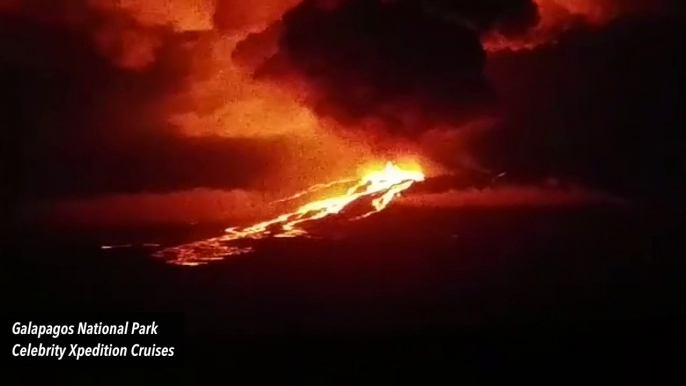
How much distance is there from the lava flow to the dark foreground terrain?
0.04 m

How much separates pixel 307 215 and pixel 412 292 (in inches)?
20.4

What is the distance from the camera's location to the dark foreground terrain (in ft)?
13.0

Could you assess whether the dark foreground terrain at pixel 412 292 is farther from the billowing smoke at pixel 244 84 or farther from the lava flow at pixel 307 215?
the billowing smoke at pixel 244 84

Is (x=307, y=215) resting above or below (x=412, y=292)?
above

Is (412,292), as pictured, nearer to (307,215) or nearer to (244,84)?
(307,215)

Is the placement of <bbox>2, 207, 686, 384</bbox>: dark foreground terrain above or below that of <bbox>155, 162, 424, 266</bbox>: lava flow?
below

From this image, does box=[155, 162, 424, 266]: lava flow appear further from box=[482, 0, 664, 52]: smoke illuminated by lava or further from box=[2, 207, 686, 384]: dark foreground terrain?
box=[482, 0, 664, 52]: smoke illuminated by lava

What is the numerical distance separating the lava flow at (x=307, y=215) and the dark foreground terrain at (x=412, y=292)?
4 centimetres

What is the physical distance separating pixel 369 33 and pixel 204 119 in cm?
75

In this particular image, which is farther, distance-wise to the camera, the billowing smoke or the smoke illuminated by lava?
the smoke illuminated by lava

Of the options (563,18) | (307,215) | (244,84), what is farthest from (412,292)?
(563,18)

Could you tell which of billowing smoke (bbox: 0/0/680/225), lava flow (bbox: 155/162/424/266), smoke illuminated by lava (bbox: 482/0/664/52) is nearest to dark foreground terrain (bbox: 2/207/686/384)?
lava flow (bbox: 155/162/424/266)

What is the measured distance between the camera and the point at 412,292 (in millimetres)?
4035

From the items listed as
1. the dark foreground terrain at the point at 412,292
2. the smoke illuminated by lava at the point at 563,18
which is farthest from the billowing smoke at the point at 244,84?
the dark foreground terrain at the point at 412,292
